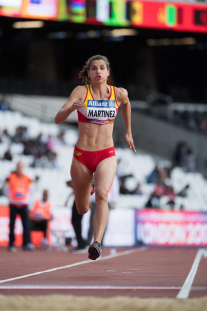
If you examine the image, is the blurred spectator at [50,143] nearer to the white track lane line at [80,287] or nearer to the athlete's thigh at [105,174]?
the athlete's thigh at [105,174]

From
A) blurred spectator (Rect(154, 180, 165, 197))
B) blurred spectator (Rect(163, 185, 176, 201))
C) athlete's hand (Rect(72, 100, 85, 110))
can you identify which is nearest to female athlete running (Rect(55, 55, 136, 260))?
athlete's hand (Rect(72, 100, 85, 110))

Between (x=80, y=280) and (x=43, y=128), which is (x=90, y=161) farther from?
(x=43, y=128)

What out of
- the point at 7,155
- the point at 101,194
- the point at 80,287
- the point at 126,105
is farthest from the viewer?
the point at 7,155

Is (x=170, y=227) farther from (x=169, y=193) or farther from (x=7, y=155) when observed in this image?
(x=7, y=155)

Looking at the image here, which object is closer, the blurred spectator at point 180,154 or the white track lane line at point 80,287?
the white track lane line at point 80,287

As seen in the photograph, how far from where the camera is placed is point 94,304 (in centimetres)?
350

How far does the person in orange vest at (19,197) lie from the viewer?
40.2 feet

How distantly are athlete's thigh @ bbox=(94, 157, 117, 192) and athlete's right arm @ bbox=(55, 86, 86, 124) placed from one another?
2.15 ft

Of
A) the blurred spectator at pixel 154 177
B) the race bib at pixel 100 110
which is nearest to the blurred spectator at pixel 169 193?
the blurred spectator at pixel 154 177

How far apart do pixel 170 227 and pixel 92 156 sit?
1018 centimetres

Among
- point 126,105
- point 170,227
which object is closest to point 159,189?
point 170,227

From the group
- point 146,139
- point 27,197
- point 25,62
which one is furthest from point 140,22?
point 27,197

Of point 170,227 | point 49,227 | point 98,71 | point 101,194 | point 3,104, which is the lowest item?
point 170,227

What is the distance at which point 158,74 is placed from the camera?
35188mm
